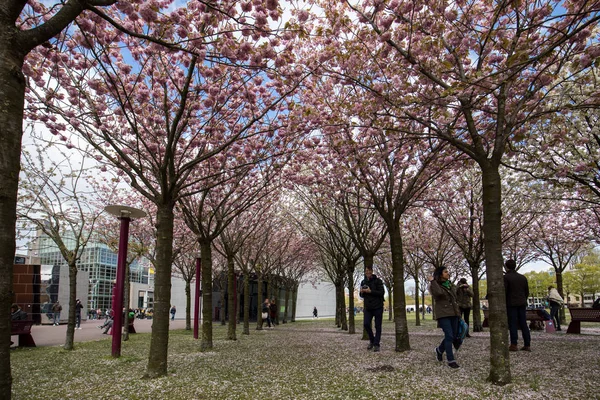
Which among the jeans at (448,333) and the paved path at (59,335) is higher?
the jeans at (448,333)

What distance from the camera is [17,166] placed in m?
3.51

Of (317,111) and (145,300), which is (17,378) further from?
(145,300)

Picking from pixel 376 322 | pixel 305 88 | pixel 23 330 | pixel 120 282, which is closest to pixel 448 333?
pixel 376 322

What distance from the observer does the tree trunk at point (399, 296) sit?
33.0 ft

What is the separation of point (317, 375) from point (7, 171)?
586 centimetres

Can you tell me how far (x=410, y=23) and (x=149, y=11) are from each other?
13.8 feet

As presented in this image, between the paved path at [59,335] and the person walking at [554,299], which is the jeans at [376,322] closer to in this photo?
the person walking at [554,299]

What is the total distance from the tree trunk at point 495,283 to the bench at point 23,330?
14437 millimetres

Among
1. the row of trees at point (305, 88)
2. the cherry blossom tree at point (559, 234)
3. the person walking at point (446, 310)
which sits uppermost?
the row of trees at point (305, 88)

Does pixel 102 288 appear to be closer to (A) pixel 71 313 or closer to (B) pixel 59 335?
(B) pixel 59 335

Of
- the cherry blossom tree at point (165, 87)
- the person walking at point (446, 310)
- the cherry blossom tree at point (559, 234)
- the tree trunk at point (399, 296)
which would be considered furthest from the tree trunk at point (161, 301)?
the cherry blossom tree at point (559, 234)

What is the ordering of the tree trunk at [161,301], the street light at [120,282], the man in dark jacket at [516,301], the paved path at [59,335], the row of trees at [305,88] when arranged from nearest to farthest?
1. the row of trees at [305,88]
2. the tree trunk at [161,301]
3. the man in dark jacket at [516,301]
4. the street light at [120,282]
5. the paved path at [59,335]

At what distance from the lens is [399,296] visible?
1038cm

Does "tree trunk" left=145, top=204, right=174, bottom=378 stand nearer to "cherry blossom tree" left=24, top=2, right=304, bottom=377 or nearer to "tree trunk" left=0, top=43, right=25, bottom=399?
"cherry blossom tree" left=24, top=2, right=304, bottom=377
